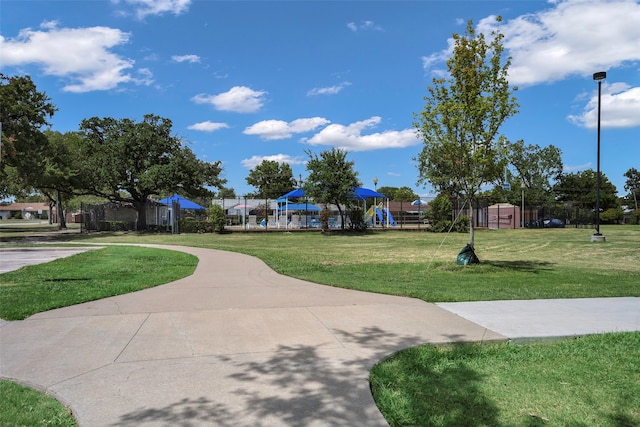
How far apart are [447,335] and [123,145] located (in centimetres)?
3420

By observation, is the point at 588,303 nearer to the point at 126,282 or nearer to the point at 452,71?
the point at 452,71

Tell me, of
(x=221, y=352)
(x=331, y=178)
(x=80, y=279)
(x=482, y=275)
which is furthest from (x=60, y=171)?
(x=221, y=352)

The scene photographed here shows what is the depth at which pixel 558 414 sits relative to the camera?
3.63 m

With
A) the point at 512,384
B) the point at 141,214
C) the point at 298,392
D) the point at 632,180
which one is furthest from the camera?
the point at 632,180

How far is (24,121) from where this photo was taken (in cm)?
2698

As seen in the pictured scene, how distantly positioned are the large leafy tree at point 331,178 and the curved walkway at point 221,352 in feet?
81.6

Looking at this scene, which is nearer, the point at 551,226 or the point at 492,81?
the point at 492,81

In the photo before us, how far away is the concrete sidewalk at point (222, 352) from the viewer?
12.1ft

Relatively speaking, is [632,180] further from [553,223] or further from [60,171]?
[60,171]

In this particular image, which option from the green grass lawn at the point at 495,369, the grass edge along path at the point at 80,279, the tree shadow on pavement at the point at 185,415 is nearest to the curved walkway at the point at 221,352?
the tree shadow on pavement at the point at 185,415

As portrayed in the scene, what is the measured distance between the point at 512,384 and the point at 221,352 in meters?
3.05

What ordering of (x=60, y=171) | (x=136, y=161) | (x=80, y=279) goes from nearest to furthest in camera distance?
(x=80, y=279), (x=60, y=171), (x=136, y=161)

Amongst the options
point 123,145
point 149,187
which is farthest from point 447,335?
point 123,145

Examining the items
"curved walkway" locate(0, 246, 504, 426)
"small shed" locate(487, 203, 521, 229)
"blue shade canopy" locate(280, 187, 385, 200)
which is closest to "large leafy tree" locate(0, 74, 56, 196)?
"blue shade canopy" locate(280, 187, 385, 200)
